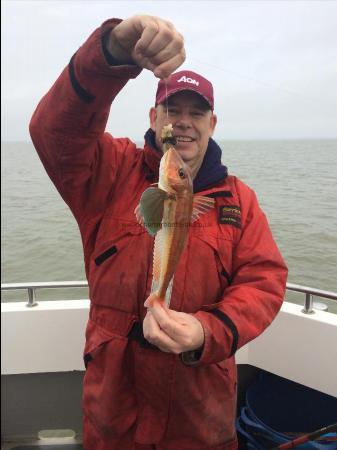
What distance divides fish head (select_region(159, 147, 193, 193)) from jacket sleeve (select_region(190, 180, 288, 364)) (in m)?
0.64

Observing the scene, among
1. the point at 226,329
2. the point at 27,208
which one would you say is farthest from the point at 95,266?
the point at 27,208

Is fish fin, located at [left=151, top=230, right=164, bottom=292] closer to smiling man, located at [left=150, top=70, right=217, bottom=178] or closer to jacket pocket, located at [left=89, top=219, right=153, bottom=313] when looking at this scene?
jacket pocket, located at [left=89, top=219, right=153, bottom=313]

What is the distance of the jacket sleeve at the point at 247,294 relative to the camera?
1968 millimetres

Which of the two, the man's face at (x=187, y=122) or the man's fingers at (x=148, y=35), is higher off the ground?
the man's fingers at (x=148, y=35)

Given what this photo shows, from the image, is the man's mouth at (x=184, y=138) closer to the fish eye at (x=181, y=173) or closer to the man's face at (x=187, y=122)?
the man's face at (x=187, y=122)

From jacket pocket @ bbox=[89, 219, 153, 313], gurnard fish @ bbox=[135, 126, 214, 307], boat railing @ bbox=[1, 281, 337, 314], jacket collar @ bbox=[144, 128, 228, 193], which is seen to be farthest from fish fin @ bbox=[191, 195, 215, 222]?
boat railing @ bbox=[1, 281, 337, 314]

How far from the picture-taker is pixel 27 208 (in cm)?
1387

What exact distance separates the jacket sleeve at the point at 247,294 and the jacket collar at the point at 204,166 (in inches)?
7.2

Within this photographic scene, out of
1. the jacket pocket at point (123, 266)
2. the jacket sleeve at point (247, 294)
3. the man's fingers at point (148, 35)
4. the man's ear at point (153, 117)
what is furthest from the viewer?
the man's ear at point (153, 117)

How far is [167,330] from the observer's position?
175 cm

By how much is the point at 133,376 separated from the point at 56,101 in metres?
1.52

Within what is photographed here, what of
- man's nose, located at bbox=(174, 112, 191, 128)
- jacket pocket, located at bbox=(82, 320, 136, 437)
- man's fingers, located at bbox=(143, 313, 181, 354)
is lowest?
jacket pocket, located at bbox=(82, 320, 136, 437)

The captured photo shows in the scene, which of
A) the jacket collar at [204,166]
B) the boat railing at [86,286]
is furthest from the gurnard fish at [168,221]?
the boat railing at [86,286]

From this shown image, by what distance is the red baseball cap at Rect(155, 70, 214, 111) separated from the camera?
94.0 inches
